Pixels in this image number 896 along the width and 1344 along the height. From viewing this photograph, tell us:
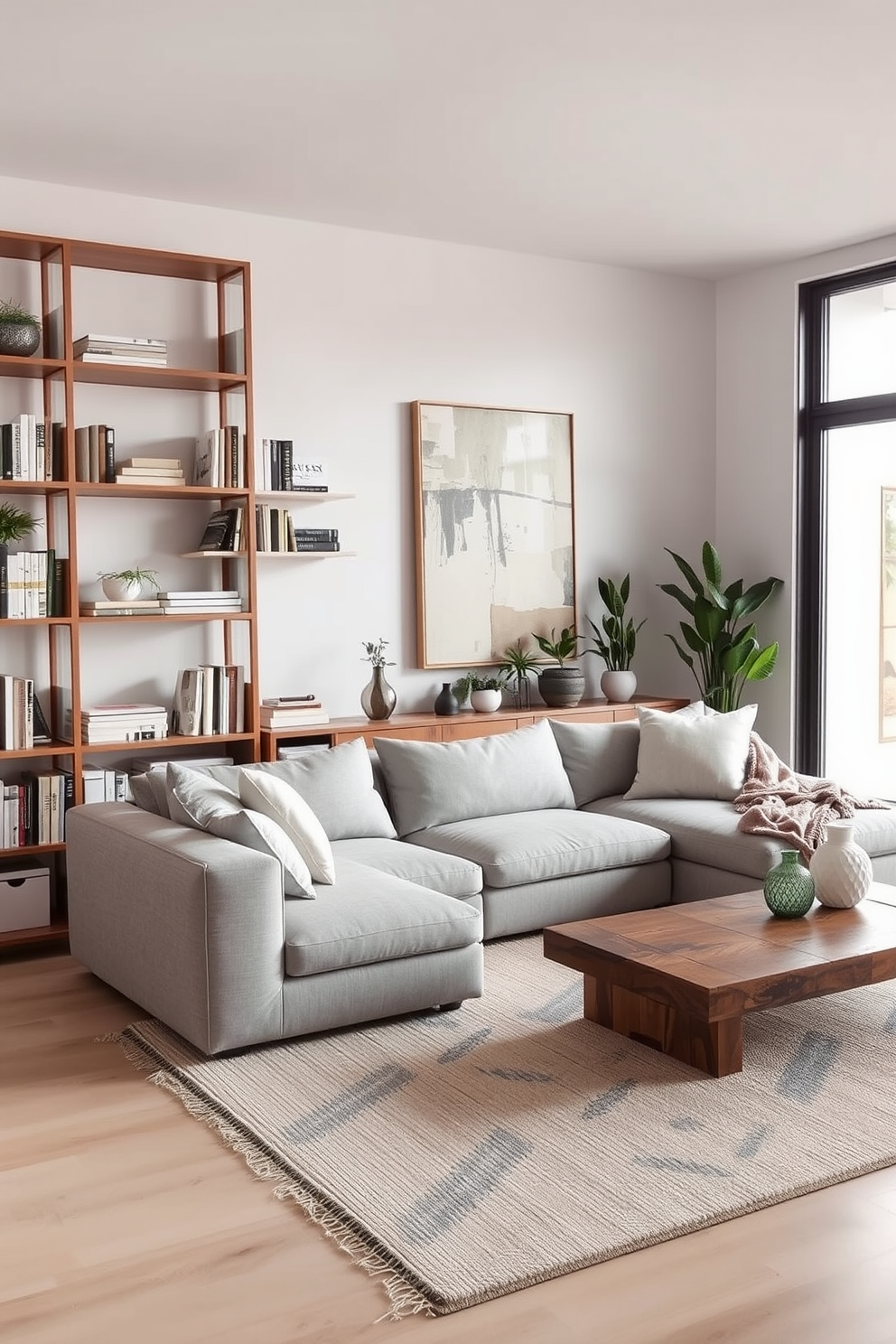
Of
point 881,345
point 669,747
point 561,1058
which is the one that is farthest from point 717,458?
point 561,1058

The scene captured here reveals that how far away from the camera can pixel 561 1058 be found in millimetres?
3439

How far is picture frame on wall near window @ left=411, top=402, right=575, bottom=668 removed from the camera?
581 centimetres

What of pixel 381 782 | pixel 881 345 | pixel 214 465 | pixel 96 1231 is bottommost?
pixel 96 1231

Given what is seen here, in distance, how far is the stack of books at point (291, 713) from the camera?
5.06 metres

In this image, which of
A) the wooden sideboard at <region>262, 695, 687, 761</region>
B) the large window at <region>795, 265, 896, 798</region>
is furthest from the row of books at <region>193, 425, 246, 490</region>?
the large window at <region>795, 265, 896, 798</region>

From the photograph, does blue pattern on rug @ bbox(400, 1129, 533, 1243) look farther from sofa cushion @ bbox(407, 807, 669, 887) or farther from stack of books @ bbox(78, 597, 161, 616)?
stack of books @ bbox(78, 597, 161, 616)

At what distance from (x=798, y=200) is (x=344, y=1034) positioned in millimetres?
3743

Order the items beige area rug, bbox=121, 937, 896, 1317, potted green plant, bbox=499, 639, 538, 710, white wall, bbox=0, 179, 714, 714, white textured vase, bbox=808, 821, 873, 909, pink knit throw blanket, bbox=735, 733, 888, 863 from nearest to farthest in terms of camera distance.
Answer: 1. beige area rug, bbox=121, 937, 896, 1317
2. white textured vase, bbox=808, 821, 873, 909
3. pink knit throw blanket, bbox=735, 733, 888, 863
4. white wall, bbox=0, 179, 714, 714
5. potted green plant, bbox=499, 639, 538, 710

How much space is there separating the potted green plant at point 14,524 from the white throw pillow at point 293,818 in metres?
1.35

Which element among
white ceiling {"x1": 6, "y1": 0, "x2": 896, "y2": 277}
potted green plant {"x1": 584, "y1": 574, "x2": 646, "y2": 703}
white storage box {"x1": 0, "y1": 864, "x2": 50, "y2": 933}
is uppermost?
white ceiling {"x1": 6, "y1": 0, "x2": 896, "y2": 277}

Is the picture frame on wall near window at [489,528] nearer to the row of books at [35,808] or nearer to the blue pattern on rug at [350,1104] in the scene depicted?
the row of books at [35,808]

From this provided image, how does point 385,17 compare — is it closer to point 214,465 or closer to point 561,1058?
point 214,465

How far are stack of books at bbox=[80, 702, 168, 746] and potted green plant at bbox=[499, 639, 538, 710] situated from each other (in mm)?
1755

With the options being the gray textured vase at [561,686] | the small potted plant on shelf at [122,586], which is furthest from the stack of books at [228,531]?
the gray textured vase at [561,686]
